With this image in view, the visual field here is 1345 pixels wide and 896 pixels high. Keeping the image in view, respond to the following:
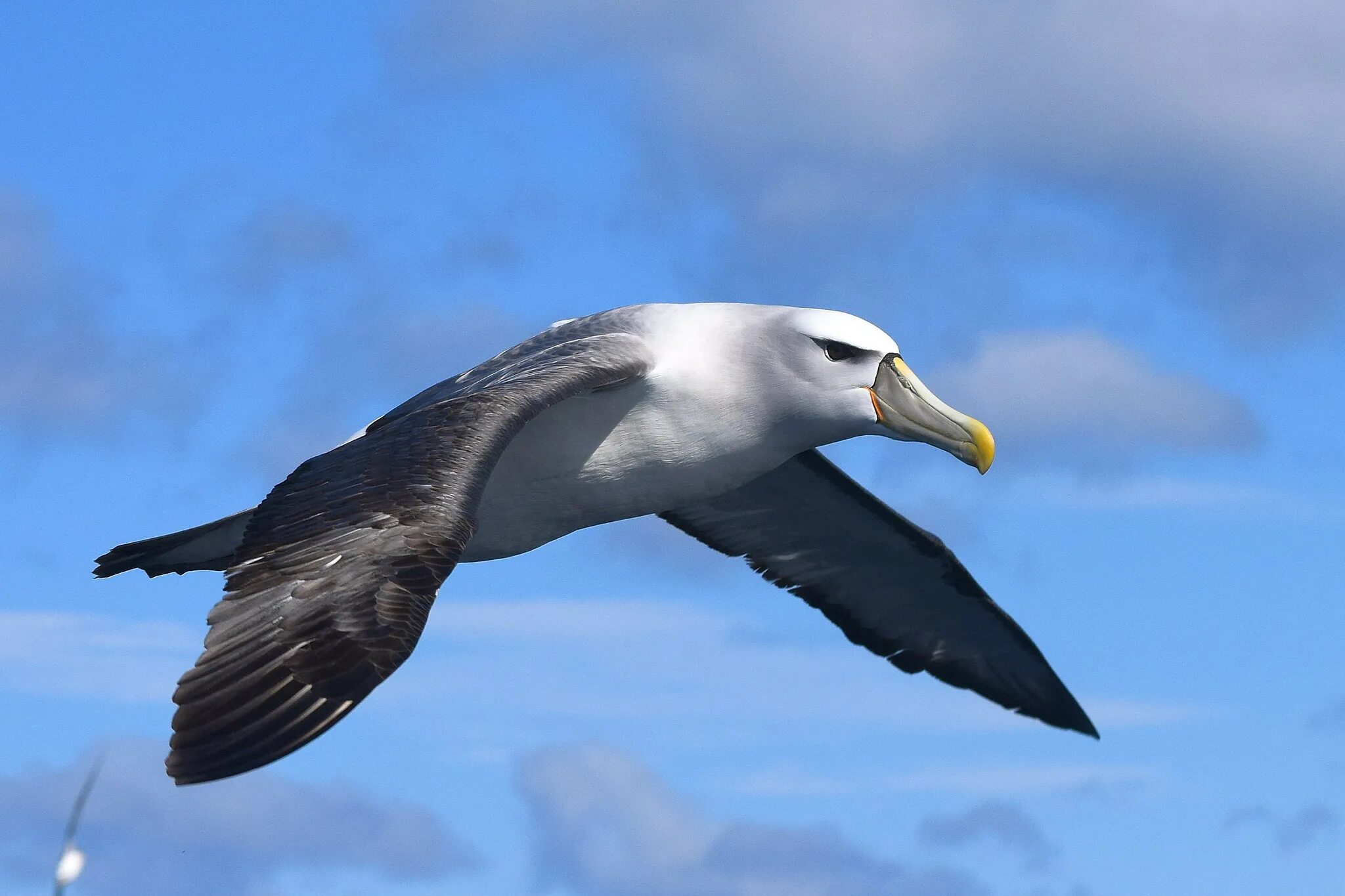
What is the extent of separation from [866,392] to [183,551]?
15.7 feet

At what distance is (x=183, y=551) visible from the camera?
12094 mm

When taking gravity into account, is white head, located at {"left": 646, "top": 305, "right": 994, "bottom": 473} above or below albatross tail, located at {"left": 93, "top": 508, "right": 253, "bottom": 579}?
above

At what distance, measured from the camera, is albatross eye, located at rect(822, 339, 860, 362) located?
11297mm

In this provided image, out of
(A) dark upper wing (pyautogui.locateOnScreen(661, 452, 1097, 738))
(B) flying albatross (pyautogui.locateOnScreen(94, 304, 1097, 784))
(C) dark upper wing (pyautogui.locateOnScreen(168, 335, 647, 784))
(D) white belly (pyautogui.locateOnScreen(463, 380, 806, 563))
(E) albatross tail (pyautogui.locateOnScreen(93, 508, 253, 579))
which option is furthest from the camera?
(A) dark upper wing (pyautogui.locateOnScreen(661, 452, 1097, 738))

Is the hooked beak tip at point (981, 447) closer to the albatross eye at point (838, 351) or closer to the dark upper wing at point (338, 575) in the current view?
the albatross eye at point (838, 351)

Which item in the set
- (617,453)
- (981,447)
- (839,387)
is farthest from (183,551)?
(981,447)

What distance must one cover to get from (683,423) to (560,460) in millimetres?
810

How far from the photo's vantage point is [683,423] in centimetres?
1123

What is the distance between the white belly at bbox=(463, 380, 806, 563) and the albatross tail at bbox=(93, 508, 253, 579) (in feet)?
5.77

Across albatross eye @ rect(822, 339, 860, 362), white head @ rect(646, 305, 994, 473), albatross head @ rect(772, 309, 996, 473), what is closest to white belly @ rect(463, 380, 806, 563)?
white head @ rect(646, 305, 994, 473)

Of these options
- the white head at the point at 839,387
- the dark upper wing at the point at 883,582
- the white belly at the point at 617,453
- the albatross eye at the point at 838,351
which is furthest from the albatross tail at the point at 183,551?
the albatross eye at the point at 838,351

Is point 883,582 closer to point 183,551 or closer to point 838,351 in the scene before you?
point 838,351

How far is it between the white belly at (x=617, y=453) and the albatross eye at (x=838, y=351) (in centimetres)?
64

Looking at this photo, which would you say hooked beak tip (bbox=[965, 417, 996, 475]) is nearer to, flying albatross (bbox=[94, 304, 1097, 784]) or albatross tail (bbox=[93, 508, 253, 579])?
flying albatross (bbox=[94, 304, 1097, 784])
